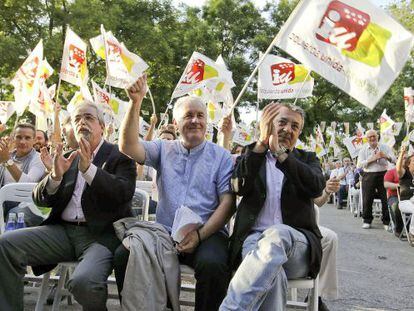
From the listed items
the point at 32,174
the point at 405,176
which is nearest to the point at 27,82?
the point at 32,174

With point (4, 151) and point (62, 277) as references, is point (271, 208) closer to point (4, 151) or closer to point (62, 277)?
point (62, 277)

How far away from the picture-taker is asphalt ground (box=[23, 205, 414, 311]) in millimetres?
4858

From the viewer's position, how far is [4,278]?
336 centimetres

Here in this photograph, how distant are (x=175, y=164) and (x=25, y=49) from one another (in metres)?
19.1

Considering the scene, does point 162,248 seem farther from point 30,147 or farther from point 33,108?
point 33,108

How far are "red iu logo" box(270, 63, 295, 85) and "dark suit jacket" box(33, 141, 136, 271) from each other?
5.26 metres

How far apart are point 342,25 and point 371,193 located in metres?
8.08

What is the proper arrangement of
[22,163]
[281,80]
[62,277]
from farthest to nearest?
1. [281,80]
2. [22,163]
3. [62,277]

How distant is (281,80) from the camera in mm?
8672

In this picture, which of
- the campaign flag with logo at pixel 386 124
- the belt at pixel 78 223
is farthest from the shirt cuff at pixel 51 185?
the campaign flag with logo at pixel 386 124

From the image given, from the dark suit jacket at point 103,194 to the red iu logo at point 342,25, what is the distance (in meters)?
1.60

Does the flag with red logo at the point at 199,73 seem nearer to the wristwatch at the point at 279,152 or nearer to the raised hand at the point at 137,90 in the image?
the raised hand at the point at 137,90

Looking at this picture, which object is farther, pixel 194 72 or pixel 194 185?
pixel 194 72

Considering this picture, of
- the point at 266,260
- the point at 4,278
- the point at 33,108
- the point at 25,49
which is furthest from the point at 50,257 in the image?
the point at 25,49
